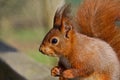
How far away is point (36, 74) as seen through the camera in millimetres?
2809

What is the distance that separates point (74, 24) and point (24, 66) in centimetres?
149

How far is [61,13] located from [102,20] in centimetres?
26

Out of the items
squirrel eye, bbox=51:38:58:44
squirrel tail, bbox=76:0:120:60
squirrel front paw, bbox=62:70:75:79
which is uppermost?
squirrel tail, bbox=76:0:120:60

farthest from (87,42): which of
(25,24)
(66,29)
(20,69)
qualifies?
(25,24)

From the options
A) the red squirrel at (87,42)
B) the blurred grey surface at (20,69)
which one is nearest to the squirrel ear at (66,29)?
the red squirrel at (87,42)

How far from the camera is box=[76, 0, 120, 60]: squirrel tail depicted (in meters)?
1.58

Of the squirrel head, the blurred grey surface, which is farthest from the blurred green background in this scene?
the squirrel head

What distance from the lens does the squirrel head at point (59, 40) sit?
1.41 metres

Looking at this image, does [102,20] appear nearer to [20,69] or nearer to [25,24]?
[20,69]

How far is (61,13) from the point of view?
1360mm

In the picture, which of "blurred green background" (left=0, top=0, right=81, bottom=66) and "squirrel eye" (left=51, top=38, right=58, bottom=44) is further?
"blurred green background" (left=0, top=0, right=81, bottom=66)

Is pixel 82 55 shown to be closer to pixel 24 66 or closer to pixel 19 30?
pixel 24 66

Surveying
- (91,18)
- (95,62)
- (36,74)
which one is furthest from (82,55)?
(36,74)

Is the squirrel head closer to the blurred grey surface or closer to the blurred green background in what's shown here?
the blurred grey surface
